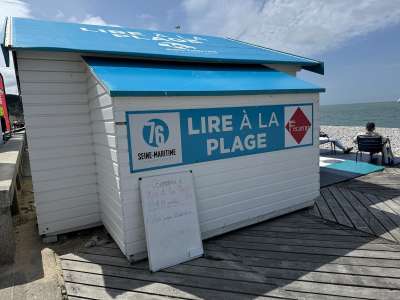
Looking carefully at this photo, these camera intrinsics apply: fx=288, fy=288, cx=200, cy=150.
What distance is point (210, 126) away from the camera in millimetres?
3955

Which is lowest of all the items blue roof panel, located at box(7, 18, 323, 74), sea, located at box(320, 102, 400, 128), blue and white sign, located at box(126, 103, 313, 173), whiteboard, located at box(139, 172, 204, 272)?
sea, located at box(320, 102, 400, 128)

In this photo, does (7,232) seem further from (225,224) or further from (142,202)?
(225,224)

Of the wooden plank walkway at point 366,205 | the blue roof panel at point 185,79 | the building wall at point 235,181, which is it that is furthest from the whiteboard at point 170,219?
the wooden plank walkway at point 366,205

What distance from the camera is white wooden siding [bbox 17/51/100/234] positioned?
3.98 m

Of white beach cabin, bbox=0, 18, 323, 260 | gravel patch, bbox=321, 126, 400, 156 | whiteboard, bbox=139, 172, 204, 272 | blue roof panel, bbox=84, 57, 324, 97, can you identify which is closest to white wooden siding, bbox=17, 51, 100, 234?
white beach cabin, bbox=0, 18, 323, 260

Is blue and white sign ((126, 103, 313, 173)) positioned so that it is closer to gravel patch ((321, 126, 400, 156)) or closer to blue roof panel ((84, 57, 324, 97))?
blue roof panel ((84, 57, 324, 97))

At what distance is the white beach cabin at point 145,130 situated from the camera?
3488mm

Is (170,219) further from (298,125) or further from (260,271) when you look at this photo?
(298,125)

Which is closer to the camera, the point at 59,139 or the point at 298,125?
the point at 59,139

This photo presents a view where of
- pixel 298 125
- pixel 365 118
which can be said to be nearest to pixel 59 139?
pixel 298 125

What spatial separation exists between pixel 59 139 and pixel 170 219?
6.73ft

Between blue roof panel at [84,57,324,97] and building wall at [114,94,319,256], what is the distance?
0.42 ft

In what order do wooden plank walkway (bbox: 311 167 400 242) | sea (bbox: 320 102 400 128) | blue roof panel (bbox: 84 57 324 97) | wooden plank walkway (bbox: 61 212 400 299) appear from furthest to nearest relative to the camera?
1. sea (bbox: 320 102 400 128)
2. wooden plank walkway (bbox: 311 167 400 242)
3. blue roof panel (bbox: 84 57 324 97)
4. wooden plank walkway (bbox: 61 212 400 299)

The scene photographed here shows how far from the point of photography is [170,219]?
3.64m
